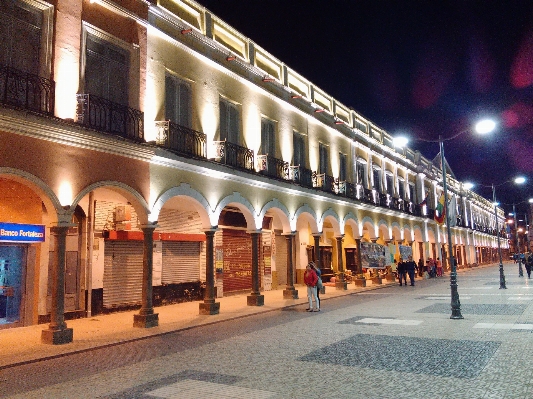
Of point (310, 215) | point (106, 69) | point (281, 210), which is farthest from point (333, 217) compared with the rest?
point (106, 69)

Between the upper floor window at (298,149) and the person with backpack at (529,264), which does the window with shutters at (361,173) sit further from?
the person with backpack at (529,264)

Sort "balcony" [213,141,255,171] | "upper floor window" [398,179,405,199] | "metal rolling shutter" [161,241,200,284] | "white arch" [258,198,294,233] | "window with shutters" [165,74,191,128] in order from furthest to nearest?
"upper floor window" [398,179,405,199] < "white arch" [258,198,294,233] < "metal rolling shutter" [161,241,200,284] < "balcony" [213,141,255,171] < "window with shutters" [165,74,191,128]

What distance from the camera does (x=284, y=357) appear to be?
8586 millimetres

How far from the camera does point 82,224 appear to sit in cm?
1525

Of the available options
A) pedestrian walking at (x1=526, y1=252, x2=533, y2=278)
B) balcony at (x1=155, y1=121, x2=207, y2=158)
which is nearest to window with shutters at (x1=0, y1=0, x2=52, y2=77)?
balcony at (x1=155, y1=121, x2=207, y2=158)

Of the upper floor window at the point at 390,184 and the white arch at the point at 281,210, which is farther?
the upper floor window at the point at 390,184

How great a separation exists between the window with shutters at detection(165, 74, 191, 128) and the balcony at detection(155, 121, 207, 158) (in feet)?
1.78

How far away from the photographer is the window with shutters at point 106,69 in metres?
12.3

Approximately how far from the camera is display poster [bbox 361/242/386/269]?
2623 centimetres

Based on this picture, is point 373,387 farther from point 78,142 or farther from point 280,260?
point 280,260

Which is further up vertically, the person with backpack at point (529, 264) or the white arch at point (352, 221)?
the white arch at point (352, 221)

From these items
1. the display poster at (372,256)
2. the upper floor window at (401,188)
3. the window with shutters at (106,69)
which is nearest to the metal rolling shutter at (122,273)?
the window with shutters at (106,69)

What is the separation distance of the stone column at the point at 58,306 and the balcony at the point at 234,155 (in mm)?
6520

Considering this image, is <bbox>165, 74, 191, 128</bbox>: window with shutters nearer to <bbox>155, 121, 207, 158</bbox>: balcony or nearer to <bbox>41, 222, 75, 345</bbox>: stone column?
<bbox>155, 121, 207, 158</bbox>: balcony
